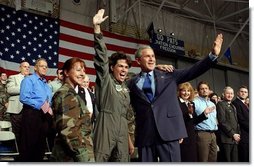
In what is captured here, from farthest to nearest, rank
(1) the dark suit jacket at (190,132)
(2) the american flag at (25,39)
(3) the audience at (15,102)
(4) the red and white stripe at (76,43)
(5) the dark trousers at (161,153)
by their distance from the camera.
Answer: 1. (4) the red and white stripe at (76,43)
2. (2) the american flag at (25,39)
3. (3) the audience at (15,102)
4. (1) the dark suit jacket at (190,132)
5. (5) the dark trousers at (161,153)

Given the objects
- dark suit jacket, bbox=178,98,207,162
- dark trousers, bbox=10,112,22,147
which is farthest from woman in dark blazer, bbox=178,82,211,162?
dark trousers, bbox=10,112,22,147

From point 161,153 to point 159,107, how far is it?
0.79 feet

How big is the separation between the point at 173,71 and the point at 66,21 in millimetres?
4015

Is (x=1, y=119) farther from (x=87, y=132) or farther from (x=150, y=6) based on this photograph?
(x=150, y=6)

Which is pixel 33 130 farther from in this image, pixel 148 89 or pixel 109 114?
pixel 148 89

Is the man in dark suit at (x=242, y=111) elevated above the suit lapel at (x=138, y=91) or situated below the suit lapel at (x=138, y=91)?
below

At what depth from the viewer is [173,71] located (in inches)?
78.0

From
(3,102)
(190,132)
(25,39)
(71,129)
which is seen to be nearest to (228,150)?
(190,132)

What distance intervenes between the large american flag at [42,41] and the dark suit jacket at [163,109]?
297 centimetres

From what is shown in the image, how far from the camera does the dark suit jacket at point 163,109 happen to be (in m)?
1.84

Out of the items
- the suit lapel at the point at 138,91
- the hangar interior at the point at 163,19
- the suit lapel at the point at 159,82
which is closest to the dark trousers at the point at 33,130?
the suit lapel at the point at 138,91

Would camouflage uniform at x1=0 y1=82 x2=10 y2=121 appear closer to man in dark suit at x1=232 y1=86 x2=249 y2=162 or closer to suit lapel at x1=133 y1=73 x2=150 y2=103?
suit lapel at x1=133 y1=73 x2=150 y2=103

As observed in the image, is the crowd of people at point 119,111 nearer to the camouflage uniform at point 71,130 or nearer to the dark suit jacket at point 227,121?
the camouflage uniform at point 71,130

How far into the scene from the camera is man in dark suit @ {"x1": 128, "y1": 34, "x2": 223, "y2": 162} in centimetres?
183
